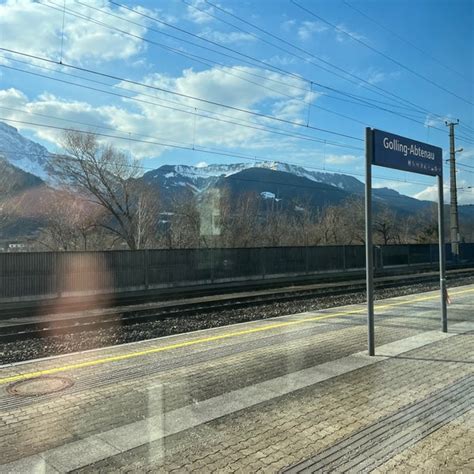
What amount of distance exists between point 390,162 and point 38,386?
6114mm

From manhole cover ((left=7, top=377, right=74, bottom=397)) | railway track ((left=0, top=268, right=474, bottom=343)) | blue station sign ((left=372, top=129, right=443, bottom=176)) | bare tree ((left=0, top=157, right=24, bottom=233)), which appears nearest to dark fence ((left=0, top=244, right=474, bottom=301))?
railway track ((left=0, top=268, right=474, bottom=343))

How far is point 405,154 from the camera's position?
26.1 ft

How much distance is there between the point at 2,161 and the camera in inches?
1484

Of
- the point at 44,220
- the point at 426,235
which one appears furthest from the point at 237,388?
the point at 426,235

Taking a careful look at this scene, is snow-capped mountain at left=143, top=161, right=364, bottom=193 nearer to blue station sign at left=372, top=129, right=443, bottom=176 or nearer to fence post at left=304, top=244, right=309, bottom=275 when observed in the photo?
fence post at left=304, top=244, right=309, bottom=275

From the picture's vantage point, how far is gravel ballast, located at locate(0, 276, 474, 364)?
867 centimetres

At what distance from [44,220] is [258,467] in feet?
115

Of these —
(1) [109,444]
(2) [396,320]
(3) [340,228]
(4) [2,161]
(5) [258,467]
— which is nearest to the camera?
(5) [258,467]

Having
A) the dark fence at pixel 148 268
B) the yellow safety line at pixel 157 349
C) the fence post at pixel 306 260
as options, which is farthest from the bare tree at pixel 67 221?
the yellow safety line at pixel 157 349

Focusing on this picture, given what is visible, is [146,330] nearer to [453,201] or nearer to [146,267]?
[146,267]

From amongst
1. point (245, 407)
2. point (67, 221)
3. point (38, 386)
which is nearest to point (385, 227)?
point (67, 221)

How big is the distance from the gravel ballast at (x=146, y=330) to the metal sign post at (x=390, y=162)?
14.7 feet

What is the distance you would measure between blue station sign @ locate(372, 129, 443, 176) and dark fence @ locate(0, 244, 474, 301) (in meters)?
15.9

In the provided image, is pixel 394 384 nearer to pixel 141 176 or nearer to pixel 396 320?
pixel 396 320
